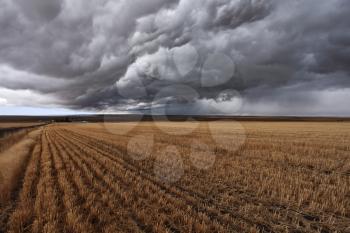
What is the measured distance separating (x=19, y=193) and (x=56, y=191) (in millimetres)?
1297

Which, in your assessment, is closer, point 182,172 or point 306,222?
point 306,222

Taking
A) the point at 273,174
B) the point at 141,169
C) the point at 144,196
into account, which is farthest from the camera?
the point at 141,169

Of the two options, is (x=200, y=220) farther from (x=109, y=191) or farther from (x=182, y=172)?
(x=182, y=172)

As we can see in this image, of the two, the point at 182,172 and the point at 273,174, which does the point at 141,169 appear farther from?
the point at 273,174

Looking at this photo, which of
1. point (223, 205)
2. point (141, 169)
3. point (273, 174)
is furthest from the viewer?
point (141, 169)

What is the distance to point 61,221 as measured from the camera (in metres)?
5.53

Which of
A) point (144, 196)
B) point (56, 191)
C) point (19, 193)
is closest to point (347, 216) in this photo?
point (144, 196)

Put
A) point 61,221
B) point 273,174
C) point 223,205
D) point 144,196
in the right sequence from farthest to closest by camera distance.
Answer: point 273,174 < point 144,196 < point 223,205 < point 61,221

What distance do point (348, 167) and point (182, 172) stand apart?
28.2 ft

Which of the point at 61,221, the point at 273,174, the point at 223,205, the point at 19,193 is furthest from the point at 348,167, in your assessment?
the point at 19,193

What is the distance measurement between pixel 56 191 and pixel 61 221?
246 centimetres

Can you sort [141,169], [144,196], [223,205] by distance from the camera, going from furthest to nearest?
[141,169] → [144,196] → [223,205]

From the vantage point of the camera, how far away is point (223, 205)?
6.68 m

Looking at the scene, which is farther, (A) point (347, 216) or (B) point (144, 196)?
(B) point (144, 196)
